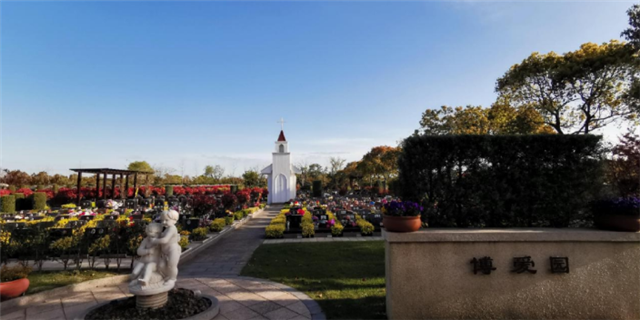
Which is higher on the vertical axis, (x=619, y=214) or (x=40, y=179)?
(x=40, y=179)

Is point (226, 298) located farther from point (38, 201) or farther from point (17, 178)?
point (17, 178)

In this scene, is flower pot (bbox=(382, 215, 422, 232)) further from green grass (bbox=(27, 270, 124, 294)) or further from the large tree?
the large tree

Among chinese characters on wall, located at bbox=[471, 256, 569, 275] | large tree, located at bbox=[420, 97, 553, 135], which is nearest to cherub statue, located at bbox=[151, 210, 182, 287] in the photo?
chinese characters on wall, located at bbox=[471, 256, 569, 275]

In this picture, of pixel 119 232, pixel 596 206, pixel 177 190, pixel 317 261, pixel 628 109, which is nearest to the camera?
pixel 596 206

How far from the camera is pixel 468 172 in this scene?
517 centimetres

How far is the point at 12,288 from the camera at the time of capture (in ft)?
16.6

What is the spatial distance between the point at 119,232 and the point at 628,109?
25180mm

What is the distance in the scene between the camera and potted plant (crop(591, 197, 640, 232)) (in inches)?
170

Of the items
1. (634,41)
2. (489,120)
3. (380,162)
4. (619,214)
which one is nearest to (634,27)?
(634,41)

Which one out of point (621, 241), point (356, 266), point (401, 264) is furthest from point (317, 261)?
point (621, 241)

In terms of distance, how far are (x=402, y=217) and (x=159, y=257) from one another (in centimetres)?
380

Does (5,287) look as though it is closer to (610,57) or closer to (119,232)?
(119,232)

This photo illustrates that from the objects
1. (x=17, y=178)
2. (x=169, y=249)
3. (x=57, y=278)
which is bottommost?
(x=57, y=278)

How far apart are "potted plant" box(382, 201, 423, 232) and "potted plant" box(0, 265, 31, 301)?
645 centimetres
